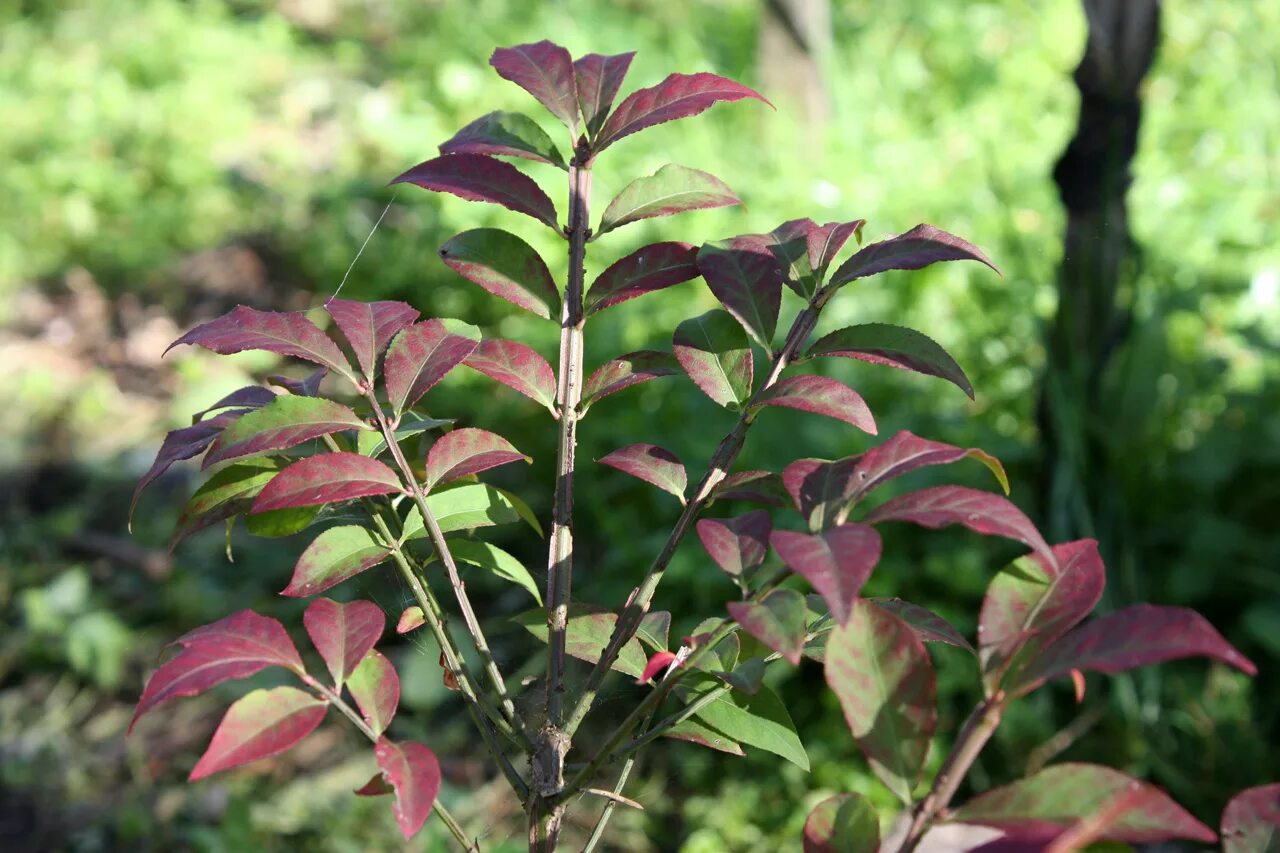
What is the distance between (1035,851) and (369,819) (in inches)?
67.3

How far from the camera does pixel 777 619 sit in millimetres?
595

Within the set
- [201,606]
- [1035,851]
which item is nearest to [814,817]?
[1035,851]

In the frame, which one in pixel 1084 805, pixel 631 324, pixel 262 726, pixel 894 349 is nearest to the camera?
pixel 1084 805

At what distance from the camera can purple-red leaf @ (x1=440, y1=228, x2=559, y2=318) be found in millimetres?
840

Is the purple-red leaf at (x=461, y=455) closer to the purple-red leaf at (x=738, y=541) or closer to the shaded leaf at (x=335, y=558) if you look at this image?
the shaded leaf at (x=335, y=558)

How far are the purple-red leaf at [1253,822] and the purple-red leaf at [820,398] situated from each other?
0.95 ft

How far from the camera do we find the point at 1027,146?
381 centimetres

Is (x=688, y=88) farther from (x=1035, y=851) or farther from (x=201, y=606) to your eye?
(x=201, y=606)

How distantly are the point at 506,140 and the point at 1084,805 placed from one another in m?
0.55

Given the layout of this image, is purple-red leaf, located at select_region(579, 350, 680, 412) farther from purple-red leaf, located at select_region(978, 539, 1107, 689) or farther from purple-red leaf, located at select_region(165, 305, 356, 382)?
purple-red leaf, located at select_region(978, 539, 1107, 689)

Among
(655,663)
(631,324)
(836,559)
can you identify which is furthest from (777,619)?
(631,324)

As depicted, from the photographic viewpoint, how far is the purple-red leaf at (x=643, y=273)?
0.84 metres

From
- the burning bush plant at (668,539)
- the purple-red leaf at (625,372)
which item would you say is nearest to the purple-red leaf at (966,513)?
the burning bush plant at (668,539)

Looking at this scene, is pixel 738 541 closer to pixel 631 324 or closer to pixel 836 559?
pixel 836 559
